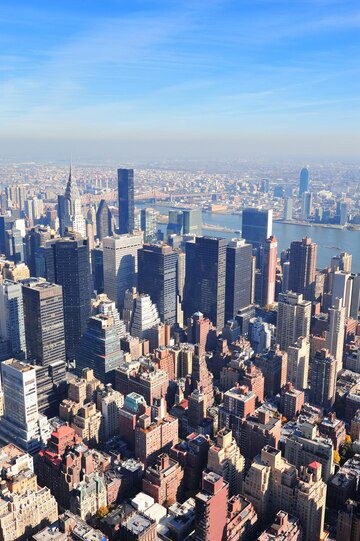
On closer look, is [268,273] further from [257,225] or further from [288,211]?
[288,211]

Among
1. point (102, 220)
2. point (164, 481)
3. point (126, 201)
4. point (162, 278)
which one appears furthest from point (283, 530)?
point (126, 201)

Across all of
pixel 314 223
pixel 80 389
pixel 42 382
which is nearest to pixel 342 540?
pixel 80 389

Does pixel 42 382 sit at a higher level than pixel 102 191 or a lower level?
lower

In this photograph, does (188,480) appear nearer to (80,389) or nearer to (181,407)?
(181,407)

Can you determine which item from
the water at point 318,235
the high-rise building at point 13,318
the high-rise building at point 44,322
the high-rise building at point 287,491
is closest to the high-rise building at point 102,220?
the water at point 318,235

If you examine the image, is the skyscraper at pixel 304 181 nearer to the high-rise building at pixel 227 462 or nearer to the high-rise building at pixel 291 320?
the high-rise building at pixel 291 320

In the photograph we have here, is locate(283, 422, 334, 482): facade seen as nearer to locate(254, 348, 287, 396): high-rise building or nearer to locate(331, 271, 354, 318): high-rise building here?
locate(254, 348, 287, 396): high-rise building
